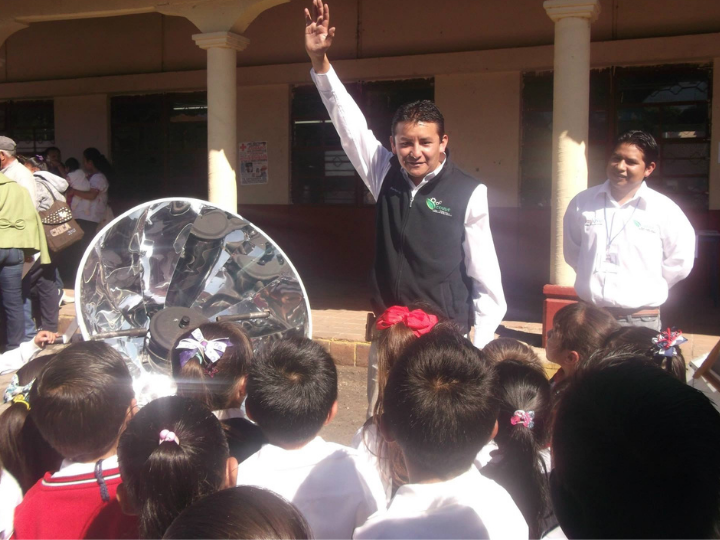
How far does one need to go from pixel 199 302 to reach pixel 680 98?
19.2 ft

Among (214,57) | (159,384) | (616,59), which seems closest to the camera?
(159,384)

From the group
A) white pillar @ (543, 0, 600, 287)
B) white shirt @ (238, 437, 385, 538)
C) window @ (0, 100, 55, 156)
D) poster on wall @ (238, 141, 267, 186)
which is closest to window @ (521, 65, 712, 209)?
white pillar @ (543, 0, 600, 287)

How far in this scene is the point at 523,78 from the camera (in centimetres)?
776

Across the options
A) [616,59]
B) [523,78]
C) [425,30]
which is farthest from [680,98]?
[425,30]

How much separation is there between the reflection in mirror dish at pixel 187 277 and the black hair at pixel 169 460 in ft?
4.52

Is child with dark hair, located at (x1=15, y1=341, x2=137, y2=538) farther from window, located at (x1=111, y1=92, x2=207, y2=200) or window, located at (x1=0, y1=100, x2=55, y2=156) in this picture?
window, located at (x1=0, y1=100, x2=55, y2=156)

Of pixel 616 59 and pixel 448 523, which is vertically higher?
pixel 616 59

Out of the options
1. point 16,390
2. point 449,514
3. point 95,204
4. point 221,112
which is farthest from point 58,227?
point 449,514

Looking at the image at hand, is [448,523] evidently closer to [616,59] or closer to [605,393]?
[605,393]

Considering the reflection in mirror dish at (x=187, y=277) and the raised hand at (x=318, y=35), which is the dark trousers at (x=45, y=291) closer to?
the reflection in mirror dish at (x=187, y=277)

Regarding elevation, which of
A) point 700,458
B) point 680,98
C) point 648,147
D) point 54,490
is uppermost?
point 680,98

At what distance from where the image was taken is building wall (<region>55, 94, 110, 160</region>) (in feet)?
32.3

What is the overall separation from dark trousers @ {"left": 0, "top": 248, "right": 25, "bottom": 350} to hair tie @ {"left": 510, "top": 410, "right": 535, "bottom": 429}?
15.8ft

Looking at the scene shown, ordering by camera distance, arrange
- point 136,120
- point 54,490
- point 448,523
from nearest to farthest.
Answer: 1. point 448,523
2. point 54,490
3. point 136,120
